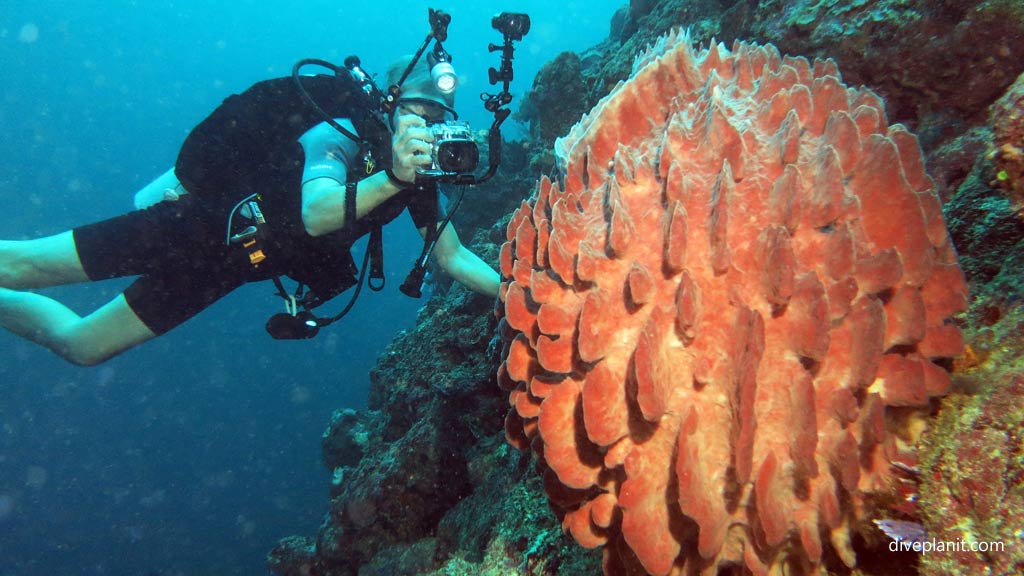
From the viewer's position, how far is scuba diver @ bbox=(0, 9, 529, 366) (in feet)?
12.3

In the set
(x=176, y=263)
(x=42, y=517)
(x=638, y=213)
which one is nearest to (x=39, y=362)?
(x=42, y=517)

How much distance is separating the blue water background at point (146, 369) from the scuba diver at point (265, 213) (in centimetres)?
562

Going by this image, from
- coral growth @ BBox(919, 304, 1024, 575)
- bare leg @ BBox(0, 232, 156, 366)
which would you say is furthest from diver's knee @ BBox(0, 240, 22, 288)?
coral growth @ BBox(919, 304, 1024, 575)

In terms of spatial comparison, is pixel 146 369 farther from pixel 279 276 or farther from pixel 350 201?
pixel 350 201

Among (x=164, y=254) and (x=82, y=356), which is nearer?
(x=164, y=254)

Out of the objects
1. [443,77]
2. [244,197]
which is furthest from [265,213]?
[443,77]

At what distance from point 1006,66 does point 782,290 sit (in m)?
2.60

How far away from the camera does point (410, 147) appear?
3.26m

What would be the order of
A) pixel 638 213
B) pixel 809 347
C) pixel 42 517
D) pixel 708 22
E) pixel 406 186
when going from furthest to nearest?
pixel 42 517
pixel 708 22
pixel 406 186
pixel 638 213
pixel 809 347

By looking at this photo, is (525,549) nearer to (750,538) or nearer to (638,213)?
(750,538)

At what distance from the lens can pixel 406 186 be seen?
11.2 ft

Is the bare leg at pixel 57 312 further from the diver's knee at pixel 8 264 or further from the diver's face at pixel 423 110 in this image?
the diver's face at pixel 423 110

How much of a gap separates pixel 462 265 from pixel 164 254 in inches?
105

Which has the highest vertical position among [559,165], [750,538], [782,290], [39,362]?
[39,362]
